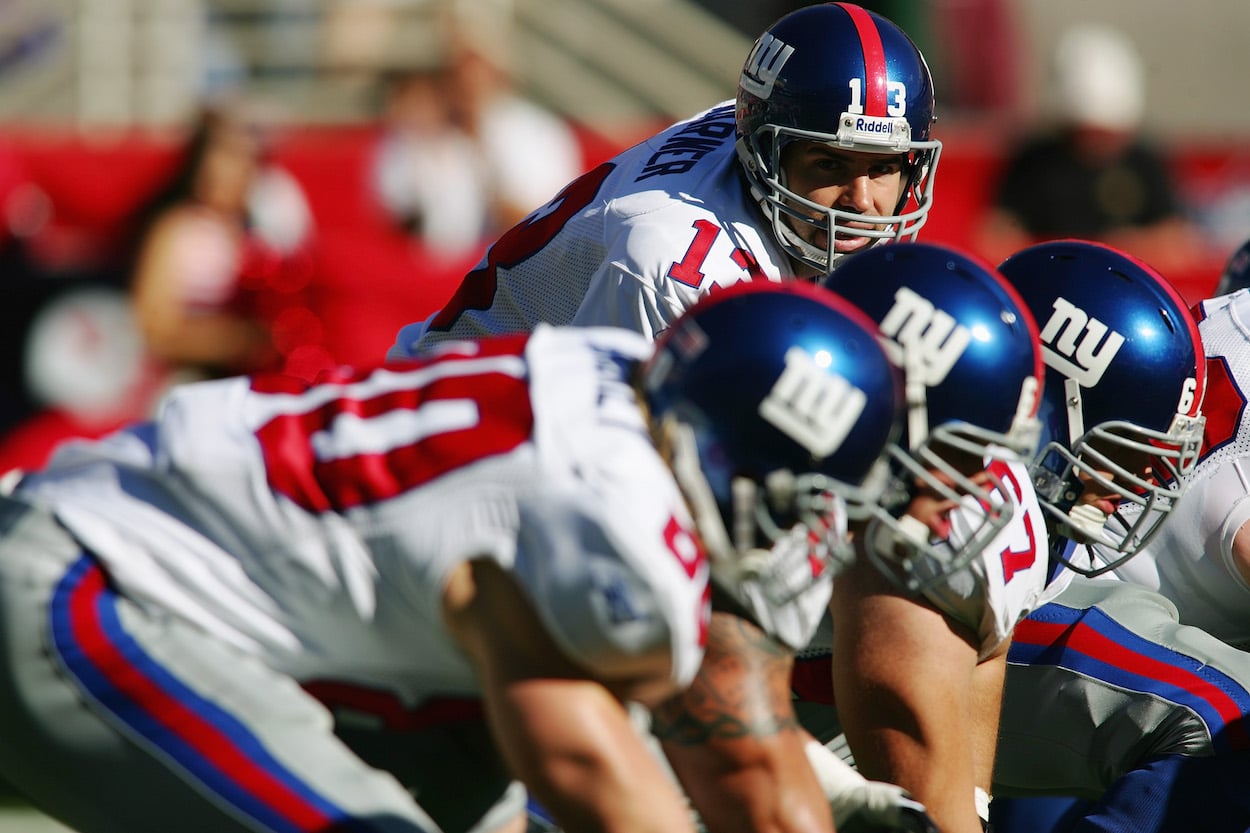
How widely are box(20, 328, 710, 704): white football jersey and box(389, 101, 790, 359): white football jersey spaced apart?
0.88 metres

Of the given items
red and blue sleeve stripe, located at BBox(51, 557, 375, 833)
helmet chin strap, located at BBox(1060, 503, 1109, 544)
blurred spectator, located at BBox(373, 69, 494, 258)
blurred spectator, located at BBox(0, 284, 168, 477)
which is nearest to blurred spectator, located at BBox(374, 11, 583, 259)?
blurred spectator, located at BBox(373, 69, 494, 258)

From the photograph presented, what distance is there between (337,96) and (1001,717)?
702cm

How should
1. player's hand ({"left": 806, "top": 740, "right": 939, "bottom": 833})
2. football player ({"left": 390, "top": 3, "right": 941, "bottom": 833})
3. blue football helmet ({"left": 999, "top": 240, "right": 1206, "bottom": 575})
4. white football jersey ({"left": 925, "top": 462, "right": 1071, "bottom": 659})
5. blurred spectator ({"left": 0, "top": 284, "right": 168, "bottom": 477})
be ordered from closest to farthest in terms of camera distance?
player's hand ({"left": 806, "top": 740, "right": 939, "bottom": 833})
white football jersey ({"left": 925, "top": 462, "right": 1071, "bottom": 659})
blue football helmet ({"left": 999, "top": 240, "right": 1206, "bottom": 575})
football player ({"left": 390, "top": 3, "right": 941, "bottom": 833})
blurred spectator ({"left": 0, "top": 284, "right": 168, "bottom": 477})

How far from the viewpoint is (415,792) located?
2906 mm

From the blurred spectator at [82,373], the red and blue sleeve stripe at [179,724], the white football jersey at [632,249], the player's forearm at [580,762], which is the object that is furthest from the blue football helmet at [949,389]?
the blurred spectator at [82,373]

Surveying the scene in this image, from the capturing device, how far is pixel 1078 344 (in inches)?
139

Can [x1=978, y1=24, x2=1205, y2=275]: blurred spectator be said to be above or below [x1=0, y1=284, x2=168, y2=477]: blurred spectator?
above

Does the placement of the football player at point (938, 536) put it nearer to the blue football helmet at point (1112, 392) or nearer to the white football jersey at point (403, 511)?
the blue football helmet at point (1112, 392)

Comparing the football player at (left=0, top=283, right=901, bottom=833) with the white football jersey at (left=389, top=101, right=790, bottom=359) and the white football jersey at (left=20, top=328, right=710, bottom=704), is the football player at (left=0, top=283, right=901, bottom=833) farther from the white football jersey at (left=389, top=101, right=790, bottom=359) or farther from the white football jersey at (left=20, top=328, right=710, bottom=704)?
the white football jersey at (left=389, top=101, right=790, bottom=359)

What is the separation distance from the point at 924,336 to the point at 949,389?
0.10 meters

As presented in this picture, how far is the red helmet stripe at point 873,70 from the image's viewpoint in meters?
3.76

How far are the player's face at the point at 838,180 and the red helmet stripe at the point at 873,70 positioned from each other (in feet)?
0.41

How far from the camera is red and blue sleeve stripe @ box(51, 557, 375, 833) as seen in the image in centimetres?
250

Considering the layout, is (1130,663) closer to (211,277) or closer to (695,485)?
(695,485)
